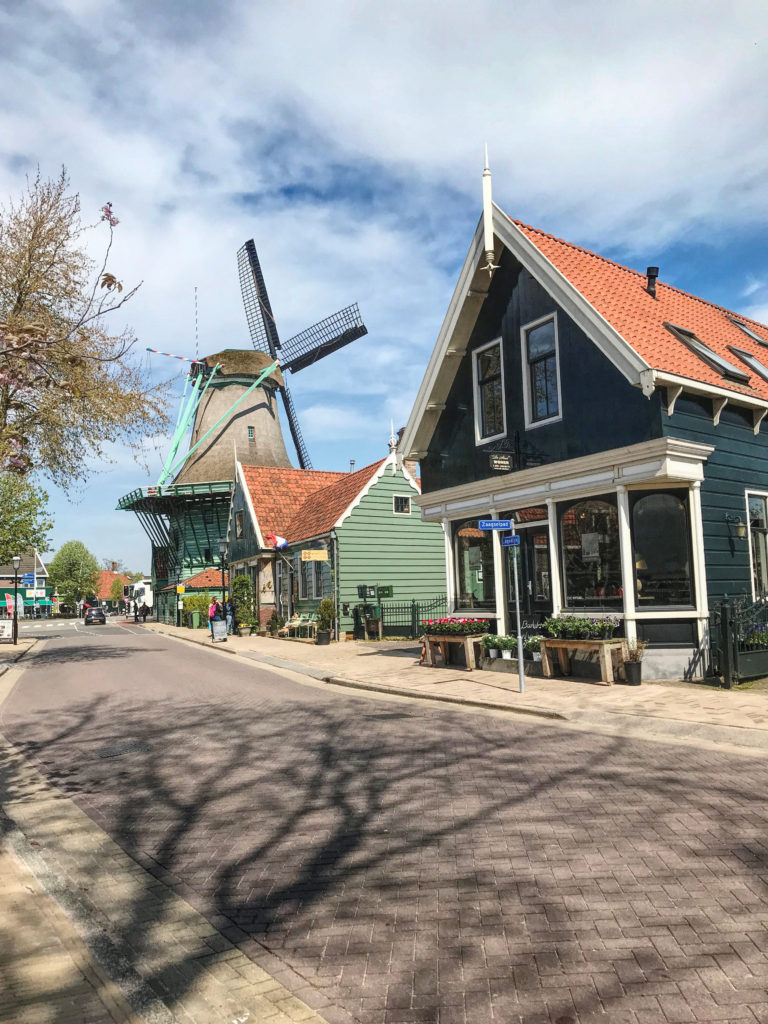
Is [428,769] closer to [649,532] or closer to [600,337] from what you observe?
[649,532]

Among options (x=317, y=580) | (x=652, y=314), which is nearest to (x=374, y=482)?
(x=317, y=580)

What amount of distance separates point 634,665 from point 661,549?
2.26 meters

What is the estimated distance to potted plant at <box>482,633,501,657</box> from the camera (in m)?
16.2

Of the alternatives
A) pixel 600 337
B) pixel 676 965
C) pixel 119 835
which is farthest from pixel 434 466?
Answer: pixel 676 965

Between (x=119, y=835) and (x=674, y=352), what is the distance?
13.1m

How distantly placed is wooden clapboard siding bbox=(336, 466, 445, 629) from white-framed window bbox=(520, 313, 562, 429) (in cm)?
1286

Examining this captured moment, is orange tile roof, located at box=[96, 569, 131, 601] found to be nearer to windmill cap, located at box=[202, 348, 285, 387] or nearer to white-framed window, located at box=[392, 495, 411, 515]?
windmill cap, located at box=[202, 348, 285, 387]

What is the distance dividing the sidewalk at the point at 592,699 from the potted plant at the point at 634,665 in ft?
0.63

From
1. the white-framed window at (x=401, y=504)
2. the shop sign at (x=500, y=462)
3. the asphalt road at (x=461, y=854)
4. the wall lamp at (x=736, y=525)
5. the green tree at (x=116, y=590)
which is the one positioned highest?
the white-framed window at (x=401, y=504)

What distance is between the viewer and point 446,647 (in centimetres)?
1723

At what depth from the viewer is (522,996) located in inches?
137

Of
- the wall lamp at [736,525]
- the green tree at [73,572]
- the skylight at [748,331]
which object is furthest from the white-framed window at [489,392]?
the green tree at [73,572]

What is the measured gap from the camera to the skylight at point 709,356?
49.5 feet

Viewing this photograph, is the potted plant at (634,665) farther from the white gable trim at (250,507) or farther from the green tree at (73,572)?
the green tree at (73,572)
